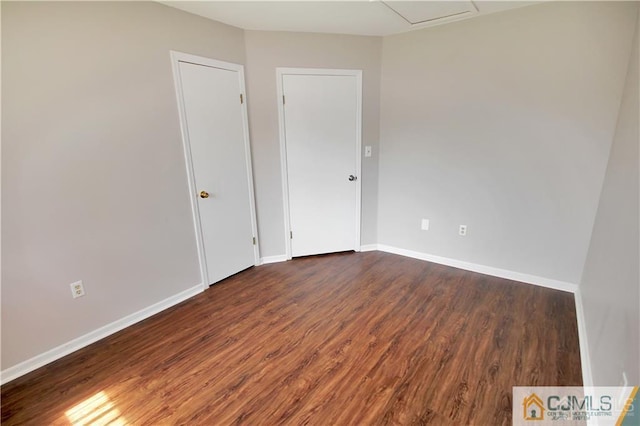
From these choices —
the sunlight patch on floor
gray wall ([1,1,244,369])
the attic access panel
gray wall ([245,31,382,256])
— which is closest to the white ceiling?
the attic access panel

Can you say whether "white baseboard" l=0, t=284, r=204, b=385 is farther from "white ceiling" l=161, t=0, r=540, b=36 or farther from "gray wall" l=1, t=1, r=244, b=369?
"white ceiling" l=161, t=0, r=540, b=36

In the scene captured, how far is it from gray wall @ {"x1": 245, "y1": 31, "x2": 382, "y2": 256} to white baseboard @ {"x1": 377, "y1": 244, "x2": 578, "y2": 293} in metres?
0.78

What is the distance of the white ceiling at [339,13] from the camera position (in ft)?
7.59

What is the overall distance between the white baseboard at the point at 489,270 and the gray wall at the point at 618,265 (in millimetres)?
315

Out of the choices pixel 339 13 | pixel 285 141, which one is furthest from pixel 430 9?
pixel 285 141

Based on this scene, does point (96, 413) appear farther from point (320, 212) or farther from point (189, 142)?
point (320, 212)

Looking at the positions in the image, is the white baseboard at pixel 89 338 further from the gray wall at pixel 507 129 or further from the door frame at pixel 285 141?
the gray wall at pixel 507 129

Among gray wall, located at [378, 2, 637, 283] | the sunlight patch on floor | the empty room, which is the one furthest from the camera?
gray wall, located at [378, 2, 637, 283]

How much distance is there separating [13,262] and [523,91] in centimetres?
382

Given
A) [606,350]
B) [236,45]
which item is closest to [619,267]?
[606,350]

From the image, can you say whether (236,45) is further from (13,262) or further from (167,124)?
(13,262)

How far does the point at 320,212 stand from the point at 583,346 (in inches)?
96.1

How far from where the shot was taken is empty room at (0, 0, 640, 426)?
5.55 feet

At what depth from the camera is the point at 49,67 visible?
5.90 feet
